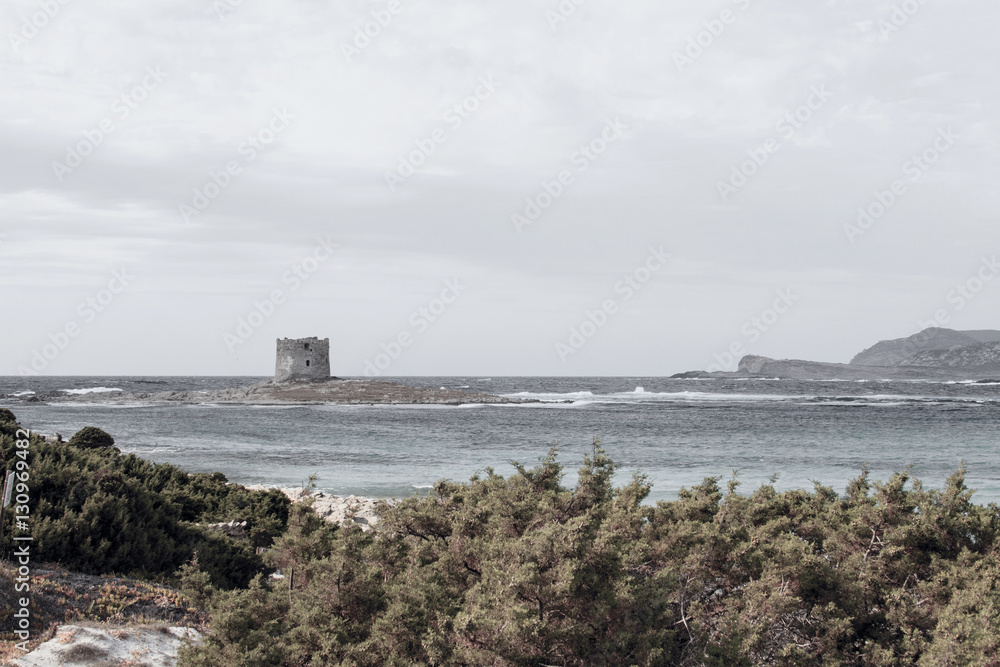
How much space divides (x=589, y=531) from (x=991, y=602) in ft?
9.13

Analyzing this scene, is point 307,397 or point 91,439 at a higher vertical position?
point 91,439

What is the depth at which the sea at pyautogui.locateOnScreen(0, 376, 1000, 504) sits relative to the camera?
25547 mm

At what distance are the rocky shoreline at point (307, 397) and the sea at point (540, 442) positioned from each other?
5248 mm

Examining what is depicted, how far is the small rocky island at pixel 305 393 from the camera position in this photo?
230ft

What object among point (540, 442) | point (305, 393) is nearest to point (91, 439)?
point (540, 442)

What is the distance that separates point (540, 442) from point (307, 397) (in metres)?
38.2

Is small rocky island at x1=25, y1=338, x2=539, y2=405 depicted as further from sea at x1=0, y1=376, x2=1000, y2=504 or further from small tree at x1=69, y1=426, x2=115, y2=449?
small tree at x1=69, y1=426, x2=115, y2=449

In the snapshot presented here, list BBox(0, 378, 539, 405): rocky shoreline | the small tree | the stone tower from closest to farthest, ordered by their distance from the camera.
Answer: the small tree → BBox(0, 378, 539, 405): rocky shoreline → the stone tower

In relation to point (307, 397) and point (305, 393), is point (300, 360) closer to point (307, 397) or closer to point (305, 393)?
point (305, 393)

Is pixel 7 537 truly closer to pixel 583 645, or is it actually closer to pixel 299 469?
pixel 583 645

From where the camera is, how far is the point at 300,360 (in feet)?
258

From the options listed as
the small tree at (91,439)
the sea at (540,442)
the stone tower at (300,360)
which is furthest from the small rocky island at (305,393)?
the small tree at (91,439)

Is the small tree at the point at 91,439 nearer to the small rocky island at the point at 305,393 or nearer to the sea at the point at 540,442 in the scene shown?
the sea at the point at 540,442

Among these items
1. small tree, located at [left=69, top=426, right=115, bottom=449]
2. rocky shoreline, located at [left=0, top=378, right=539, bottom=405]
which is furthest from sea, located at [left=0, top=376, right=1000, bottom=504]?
small tree, located at [left=69, top=426, right=115, bottom=449]
